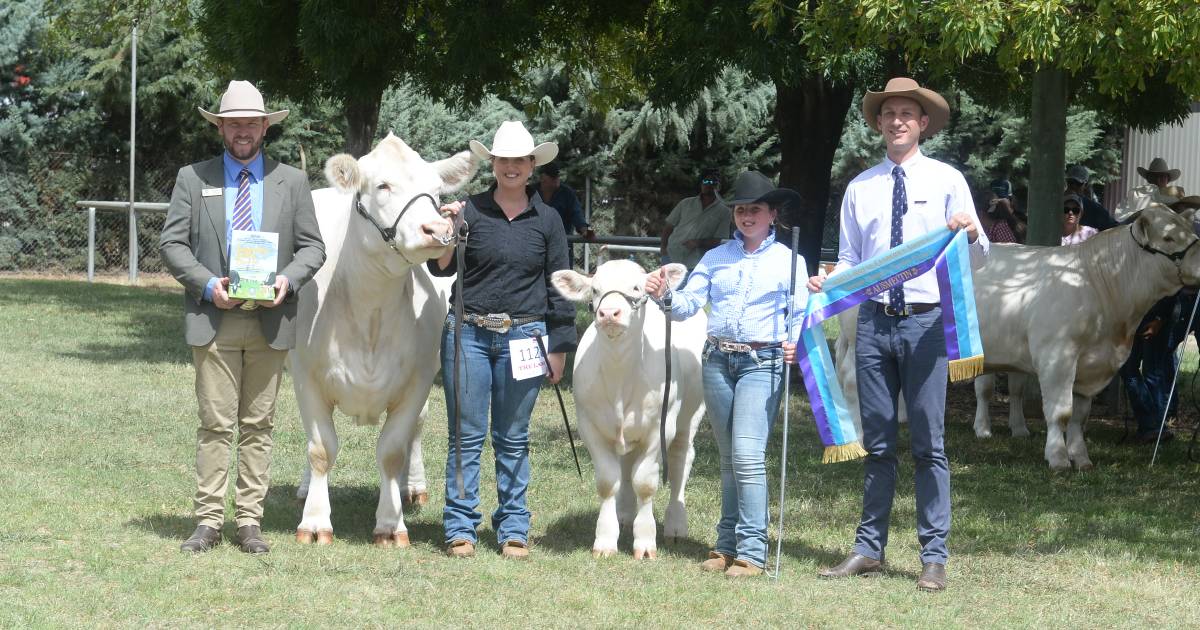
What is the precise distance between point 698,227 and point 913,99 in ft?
24.6

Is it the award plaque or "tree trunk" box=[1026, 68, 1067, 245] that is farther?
"tree trunk" box=[1026, 68, 1067, 245]

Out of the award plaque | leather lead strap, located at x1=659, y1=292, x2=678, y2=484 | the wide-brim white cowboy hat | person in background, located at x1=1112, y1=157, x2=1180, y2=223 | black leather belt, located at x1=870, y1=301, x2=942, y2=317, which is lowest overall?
leather lead strap, located at x1=659, y1=292, x2=678, y2=484

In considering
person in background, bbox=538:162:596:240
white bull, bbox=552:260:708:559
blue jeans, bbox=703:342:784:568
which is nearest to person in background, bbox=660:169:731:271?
person in background, bbox=538:162:596:240

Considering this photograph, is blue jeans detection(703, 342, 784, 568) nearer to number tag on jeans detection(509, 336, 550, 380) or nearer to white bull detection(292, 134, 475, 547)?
number tag on jeans detection(509, 336, 550, 380)

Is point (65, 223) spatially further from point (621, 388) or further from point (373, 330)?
point (621, 388)

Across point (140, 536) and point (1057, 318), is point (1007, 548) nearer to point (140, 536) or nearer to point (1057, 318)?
point (1057, 318)

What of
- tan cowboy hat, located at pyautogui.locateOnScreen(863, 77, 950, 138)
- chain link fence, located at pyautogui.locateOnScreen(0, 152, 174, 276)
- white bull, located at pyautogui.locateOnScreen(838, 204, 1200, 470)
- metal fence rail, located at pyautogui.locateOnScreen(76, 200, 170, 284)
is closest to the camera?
tan cowboy hat, located at pyautogui.locateOnScreen(863, 77, 950, 138)

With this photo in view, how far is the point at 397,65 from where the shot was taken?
13625 millimetres

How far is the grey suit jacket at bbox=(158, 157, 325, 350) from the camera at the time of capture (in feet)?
20.5

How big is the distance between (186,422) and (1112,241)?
24.0 feet

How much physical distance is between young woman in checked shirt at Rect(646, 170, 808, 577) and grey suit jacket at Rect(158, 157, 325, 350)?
1.77m

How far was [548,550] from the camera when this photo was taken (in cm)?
678

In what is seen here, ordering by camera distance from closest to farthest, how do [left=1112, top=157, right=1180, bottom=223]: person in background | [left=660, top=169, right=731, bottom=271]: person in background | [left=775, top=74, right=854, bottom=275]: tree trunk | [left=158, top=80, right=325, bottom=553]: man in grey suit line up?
1. [left=158, top=80, right=325, bottom=553]: man in grey suit
2. [left=1112, top=157, right=1180, bottom=223]: person in background
3. [left=660, top=169, right=731, bottom=271]: person in background
4. [left=775, top=74, right=854, bottom=275]: tree trunk

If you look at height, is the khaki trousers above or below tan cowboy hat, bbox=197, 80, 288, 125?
below
